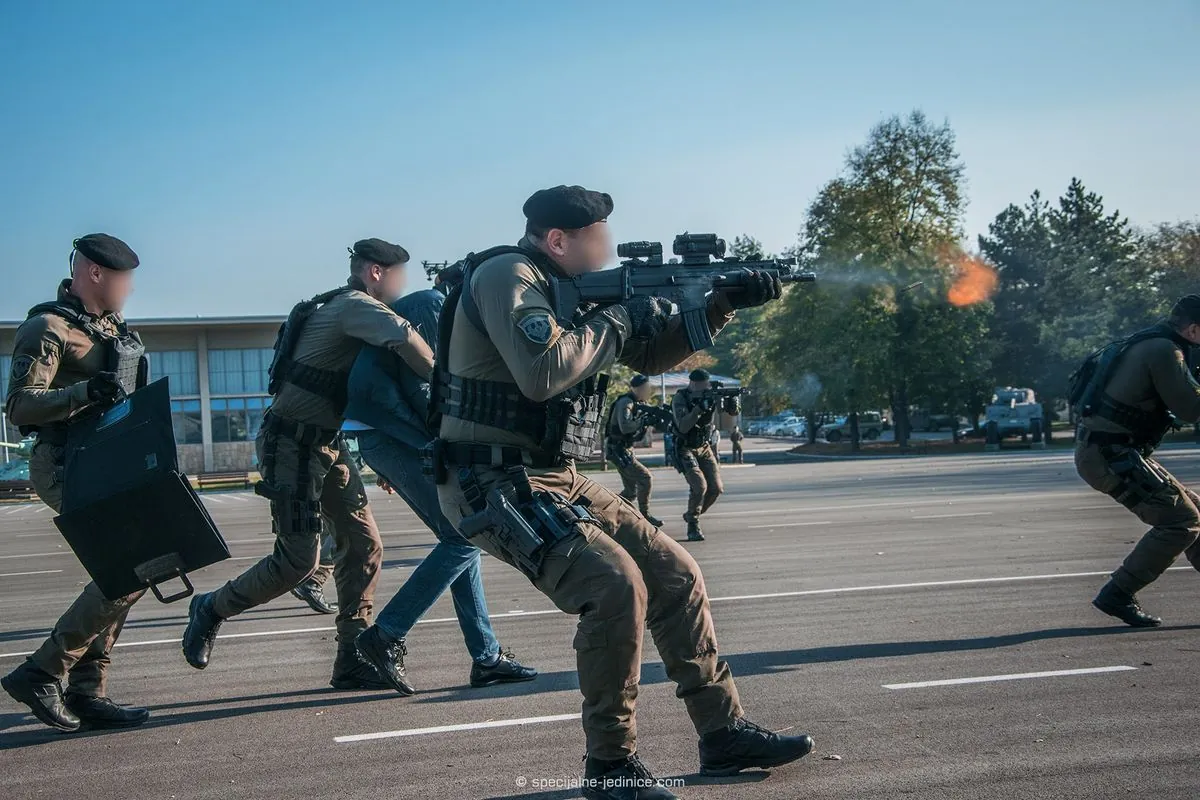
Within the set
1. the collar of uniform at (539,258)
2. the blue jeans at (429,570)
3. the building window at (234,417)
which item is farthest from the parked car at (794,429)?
the collar of uniform at (539,258)

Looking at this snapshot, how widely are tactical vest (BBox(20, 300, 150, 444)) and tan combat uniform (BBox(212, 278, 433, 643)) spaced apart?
25.5 inches

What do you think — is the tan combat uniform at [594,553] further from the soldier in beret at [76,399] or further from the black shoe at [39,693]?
the black shoe at [39,693]

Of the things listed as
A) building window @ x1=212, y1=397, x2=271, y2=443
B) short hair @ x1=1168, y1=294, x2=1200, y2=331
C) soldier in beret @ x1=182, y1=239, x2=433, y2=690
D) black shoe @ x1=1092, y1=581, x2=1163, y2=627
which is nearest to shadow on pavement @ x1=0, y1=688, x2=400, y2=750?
soldier in beret @ x1=182, y1=239, x2=433, y2=690

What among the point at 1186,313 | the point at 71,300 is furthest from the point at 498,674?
the point at 1186,313

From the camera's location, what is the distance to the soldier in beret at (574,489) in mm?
3836

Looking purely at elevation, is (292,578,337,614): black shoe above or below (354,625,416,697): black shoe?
below

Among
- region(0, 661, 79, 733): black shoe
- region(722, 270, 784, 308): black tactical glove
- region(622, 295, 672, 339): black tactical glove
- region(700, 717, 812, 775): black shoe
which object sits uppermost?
region(722, 270, 784, 308): black tactical glove

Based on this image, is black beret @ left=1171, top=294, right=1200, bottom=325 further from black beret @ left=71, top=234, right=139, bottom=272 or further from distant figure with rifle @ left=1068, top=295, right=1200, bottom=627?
black beret @ left=71, top=234, right=139, bottom=272

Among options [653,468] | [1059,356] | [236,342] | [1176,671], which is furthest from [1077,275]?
[1176,671]

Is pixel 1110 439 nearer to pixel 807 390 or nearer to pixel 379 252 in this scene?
pixel 379 252

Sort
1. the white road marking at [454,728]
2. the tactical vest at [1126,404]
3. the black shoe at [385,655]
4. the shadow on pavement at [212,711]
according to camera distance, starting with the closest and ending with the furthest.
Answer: the white road marking at [454,728] → the shadow on pavement at [212,711] → the black shoe at [385,655] → the tactical vest at [1126,404]

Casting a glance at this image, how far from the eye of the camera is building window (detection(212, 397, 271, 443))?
182ft

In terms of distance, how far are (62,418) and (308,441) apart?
111cm

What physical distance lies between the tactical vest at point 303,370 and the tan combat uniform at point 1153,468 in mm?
4242
